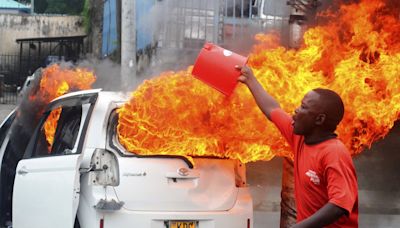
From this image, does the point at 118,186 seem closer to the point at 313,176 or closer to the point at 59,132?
the point at 59,132

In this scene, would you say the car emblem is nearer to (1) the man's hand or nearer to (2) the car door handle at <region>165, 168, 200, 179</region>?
(2) the car door handle at <region>165, 168, 200, 179</region>

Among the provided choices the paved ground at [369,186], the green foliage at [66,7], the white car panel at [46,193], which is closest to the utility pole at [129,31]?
the paved ground at [369,186]

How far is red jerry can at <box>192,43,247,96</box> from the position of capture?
161 inches

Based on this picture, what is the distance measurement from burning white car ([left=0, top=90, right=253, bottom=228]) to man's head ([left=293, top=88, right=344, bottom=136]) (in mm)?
1693

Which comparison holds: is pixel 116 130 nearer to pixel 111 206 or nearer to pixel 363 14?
pixel 111 206

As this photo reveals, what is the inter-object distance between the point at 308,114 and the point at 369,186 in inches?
299

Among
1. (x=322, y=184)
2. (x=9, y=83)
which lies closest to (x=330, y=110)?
(x=322, y=184)

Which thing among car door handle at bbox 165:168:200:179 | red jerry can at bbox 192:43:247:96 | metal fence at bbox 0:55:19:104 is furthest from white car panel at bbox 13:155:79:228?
metal fence at bbox 0:55:19:104

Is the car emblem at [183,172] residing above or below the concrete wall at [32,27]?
below

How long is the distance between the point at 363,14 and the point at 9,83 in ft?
56.0

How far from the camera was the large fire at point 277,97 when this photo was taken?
4617 mm

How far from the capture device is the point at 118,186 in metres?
4.67

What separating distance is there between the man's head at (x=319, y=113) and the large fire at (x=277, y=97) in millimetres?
1279

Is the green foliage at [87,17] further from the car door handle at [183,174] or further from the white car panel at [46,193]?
the car door handle at [183,174]
